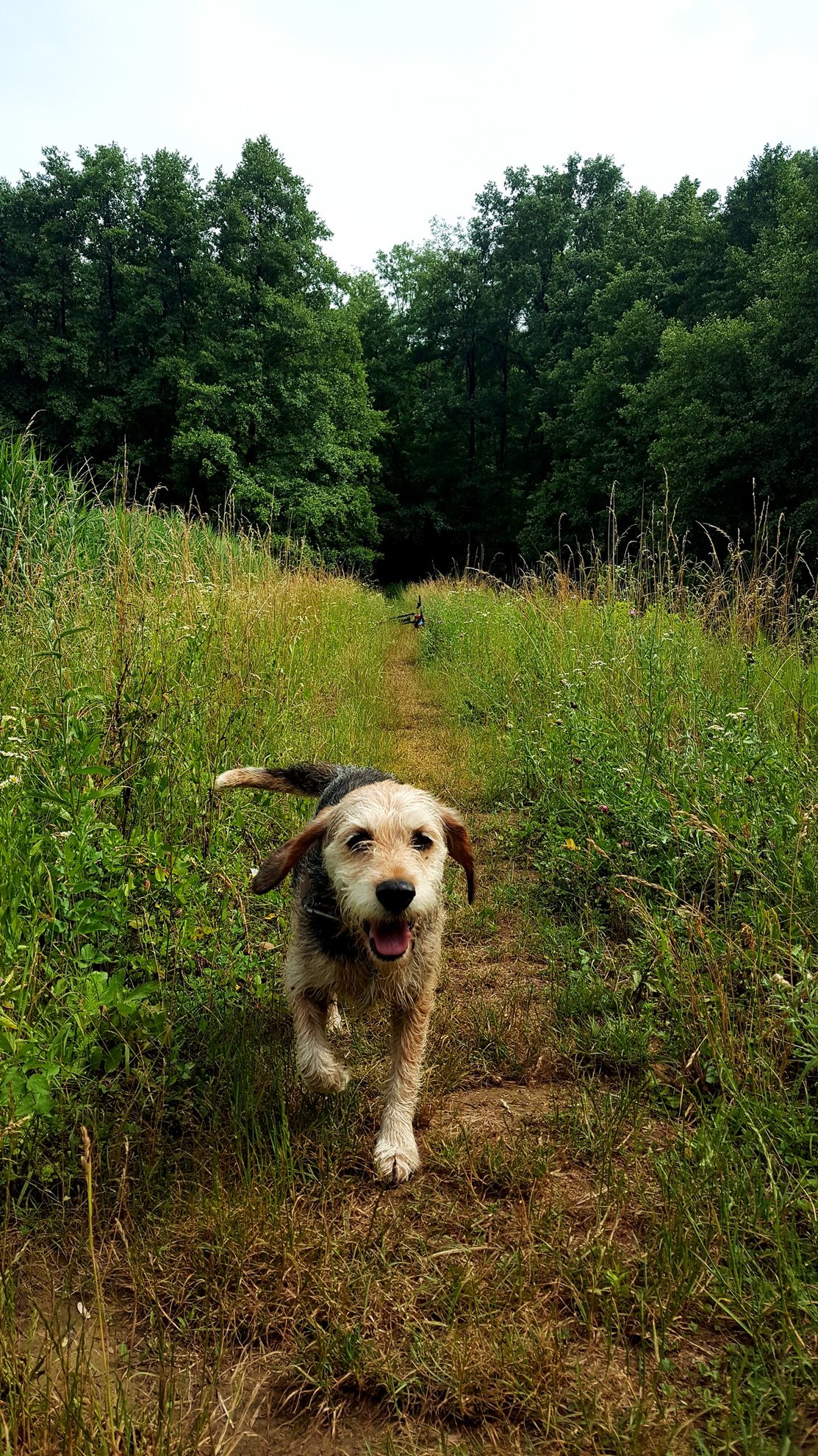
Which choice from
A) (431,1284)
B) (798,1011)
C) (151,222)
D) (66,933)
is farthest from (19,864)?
(151,222)

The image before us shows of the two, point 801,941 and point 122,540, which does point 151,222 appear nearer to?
point 122,540

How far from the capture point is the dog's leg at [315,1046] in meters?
2.31

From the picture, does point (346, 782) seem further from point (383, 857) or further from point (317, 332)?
point (317, 332)

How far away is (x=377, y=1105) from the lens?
2480 millimetres

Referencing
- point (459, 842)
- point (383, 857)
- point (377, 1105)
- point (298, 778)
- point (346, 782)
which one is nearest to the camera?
point (383, 857)

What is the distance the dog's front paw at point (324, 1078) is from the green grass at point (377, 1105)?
0.11 meters

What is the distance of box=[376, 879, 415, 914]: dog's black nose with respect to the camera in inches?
82.5

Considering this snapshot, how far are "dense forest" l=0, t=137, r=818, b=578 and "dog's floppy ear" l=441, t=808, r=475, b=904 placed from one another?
19204 mm

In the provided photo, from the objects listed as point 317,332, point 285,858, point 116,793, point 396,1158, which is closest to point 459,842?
point 285,858

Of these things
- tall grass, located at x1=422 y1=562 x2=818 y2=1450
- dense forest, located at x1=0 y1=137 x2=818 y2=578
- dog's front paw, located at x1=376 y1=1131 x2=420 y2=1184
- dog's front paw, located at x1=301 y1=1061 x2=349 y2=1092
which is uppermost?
dense forest, located at x1=0 y1=137 x2=818 y2=578

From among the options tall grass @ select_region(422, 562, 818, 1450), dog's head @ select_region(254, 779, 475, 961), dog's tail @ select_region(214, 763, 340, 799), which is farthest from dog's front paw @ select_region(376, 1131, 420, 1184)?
dog's tail @ select_region(214, 763, 340, 799)

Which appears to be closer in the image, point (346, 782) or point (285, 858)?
point (285, 858)

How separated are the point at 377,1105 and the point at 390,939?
0.73m

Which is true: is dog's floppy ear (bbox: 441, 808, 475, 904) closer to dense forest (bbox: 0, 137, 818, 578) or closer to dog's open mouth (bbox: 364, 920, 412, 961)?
dog's open mouth (bbox: 364, 920, 412, 961)
